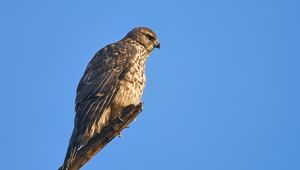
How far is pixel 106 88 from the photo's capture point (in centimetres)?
859

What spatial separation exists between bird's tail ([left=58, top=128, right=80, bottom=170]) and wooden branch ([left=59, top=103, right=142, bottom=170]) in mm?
52

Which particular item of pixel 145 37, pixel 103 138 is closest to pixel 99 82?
pixel 103 138

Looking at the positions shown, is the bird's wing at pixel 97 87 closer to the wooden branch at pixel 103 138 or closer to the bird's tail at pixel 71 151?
the bird's tail at pixel 71 151

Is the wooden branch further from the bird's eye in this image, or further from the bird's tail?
the bird's eye

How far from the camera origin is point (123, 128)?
7359 mm

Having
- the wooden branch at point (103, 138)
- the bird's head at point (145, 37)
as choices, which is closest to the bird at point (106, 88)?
the wooden branch at point (103, 138)

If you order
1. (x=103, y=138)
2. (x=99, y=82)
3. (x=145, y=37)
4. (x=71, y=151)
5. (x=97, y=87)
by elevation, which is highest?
(x=145, y=37)

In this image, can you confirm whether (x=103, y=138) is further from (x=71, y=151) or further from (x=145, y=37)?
(x=145, y=37)

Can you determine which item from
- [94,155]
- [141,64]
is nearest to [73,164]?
[94,155]

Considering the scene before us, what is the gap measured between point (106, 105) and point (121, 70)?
32.7 inches

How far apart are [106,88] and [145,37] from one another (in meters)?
2.37

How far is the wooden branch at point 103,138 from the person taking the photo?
272 inches

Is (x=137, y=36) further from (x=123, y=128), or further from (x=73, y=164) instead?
(x=73, y=164)

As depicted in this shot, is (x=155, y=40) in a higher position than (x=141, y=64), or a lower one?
higher
